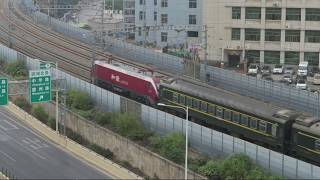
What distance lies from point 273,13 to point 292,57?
6.65m

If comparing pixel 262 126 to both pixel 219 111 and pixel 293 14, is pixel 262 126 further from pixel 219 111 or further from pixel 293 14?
pixel 293 14

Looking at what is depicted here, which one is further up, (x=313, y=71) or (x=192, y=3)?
(x=192, y=3)

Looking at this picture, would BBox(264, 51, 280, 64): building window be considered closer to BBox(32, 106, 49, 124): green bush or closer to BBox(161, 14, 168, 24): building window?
BBox(161, 14, 168, 24): building window

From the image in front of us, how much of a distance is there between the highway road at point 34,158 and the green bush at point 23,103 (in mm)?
3944

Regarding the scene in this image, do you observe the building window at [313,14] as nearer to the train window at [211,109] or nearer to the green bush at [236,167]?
the train window at [211,109]

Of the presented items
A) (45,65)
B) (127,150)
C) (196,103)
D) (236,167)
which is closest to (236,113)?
(196,103)

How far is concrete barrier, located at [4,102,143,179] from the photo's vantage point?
1885 inches

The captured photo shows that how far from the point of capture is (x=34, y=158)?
51938 mm

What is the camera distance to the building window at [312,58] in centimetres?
9064

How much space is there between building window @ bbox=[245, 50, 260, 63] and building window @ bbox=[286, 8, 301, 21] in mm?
6597

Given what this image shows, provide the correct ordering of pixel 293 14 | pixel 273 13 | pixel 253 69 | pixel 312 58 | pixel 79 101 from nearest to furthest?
1. pixel 79 101
2. pixel 253 69
3. pixel 293 14
4. pixel 312 58
5. pixel 273 13

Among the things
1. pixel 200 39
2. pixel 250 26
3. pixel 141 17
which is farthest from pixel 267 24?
pixel 141 17

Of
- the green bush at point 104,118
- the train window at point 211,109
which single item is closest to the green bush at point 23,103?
the green bush at point 104,118

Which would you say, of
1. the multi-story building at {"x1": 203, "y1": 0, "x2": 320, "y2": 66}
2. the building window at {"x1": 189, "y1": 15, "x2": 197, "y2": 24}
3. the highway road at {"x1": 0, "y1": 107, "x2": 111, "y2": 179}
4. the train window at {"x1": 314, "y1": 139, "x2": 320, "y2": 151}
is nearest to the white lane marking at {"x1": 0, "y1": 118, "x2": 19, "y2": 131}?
the highway road at {"x1": 0, "y1": 107, "x2": 111, "y2": 179}
